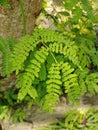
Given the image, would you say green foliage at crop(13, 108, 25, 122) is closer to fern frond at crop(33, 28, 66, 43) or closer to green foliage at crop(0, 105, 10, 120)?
green foliage at crop(0, 105, 10, 120)

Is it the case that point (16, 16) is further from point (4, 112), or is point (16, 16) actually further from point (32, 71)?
point (4, 112)

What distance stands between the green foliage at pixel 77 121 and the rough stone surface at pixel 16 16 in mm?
1476

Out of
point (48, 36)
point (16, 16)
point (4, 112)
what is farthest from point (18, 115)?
point (48, 36)

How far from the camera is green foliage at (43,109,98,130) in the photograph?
4.05 meters

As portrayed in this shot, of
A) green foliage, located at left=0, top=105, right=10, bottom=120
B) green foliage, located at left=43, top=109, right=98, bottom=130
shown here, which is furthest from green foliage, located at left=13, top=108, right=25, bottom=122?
green foliage, located at left=43, top=109, right=98, bottom=130

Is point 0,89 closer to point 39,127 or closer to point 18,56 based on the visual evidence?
point 39,127

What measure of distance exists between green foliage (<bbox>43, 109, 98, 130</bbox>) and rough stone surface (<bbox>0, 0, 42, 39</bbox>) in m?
1.48

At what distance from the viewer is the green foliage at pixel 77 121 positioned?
4.05 m

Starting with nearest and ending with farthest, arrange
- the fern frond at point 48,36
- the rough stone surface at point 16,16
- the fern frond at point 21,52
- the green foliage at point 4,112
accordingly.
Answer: the fern frond at point 21,52 < the fern frond at point 48,36 < the rough stone surface at point 16,16 < the green foliage at point 4,112

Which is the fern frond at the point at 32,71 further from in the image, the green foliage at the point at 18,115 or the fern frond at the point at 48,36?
the green foliage at the point at 18,115

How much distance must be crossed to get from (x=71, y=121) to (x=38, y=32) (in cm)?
267

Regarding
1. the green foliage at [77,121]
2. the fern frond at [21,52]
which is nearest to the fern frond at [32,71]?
the fern frond at [21,52]

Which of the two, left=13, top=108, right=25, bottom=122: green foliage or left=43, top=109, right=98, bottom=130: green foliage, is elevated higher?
left=13, top=108, right=25, bottom=122: green foliage

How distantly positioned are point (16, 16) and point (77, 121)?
6.34ft
